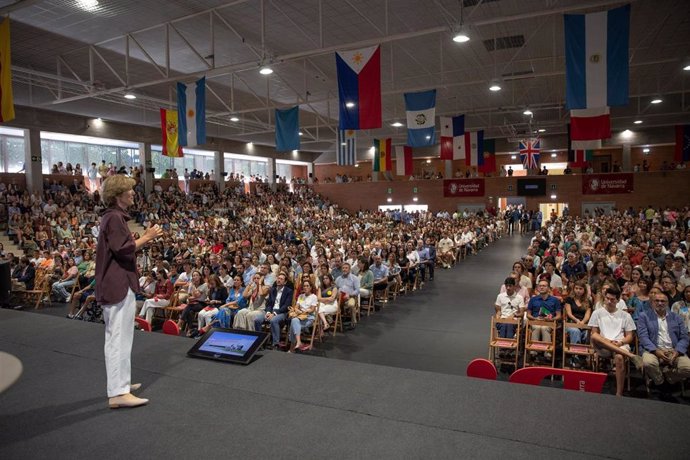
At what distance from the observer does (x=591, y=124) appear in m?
12.4

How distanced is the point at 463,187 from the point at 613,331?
27175mm

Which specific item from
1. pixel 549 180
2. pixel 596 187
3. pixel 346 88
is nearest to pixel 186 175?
pixel 346 88

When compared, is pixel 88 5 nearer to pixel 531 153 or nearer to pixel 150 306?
pixel 150 306

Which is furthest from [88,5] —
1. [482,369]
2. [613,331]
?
[613,331]

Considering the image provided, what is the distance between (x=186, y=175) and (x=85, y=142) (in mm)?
5975

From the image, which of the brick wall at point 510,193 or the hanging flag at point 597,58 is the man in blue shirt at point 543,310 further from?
the brick wall at point 510,193

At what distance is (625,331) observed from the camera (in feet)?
17.6

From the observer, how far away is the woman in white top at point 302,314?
677 cm

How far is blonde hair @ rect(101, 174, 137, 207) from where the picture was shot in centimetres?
308

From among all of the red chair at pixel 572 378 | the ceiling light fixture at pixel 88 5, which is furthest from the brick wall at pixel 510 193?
the red chair at pixel 572 378

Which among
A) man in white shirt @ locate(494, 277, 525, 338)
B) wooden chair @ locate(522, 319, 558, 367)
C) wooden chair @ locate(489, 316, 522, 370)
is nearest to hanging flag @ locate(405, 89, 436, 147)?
man in white shirt @ locate(494, 277, 525, 338)

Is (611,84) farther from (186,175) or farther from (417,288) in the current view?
(186,175)

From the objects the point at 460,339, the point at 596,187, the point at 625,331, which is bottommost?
the point at 460,339

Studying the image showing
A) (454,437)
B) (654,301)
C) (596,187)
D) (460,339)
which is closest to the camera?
(454,437)
